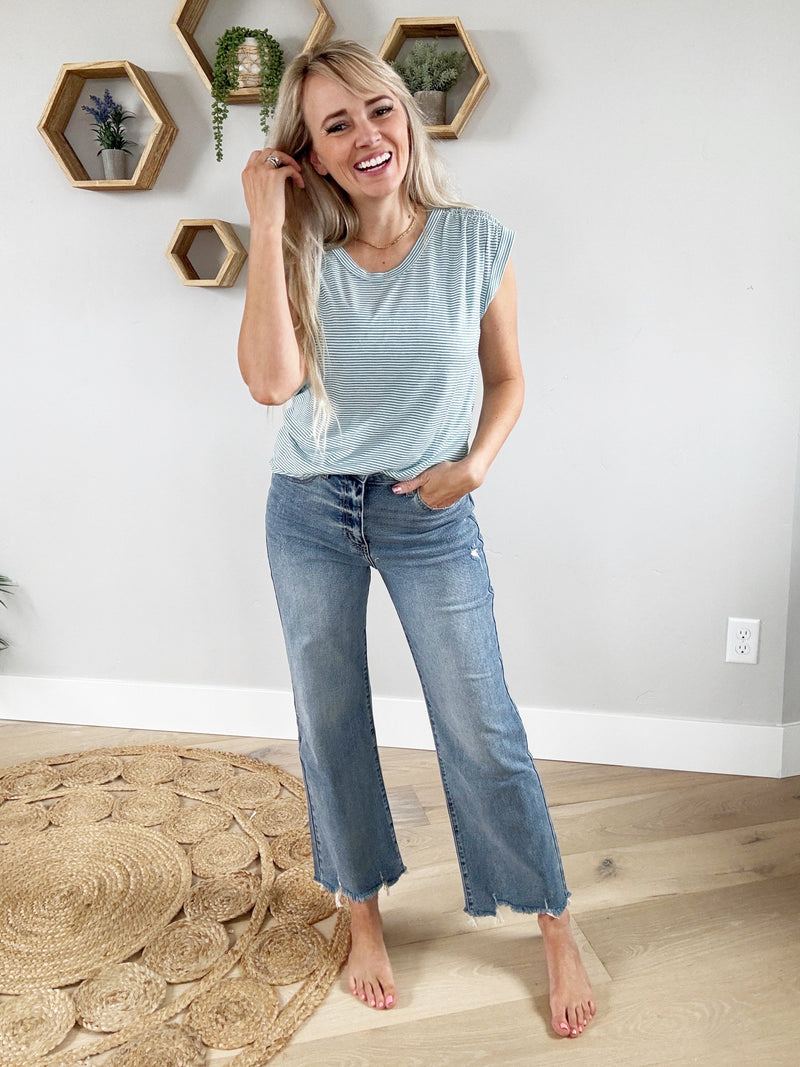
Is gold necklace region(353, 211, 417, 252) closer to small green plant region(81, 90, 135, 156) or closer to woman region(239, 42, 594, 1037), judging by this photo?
woman region(239, 42, 594, 1037)

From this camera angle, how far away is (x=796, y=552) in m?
1.99

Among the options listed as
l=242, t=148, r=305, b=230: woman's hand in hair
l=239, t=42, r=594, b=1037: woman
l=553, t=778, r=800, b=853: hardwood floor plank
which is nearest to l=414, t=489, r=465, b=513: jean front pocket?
l=239, t=42, r=594, b=1037: woman

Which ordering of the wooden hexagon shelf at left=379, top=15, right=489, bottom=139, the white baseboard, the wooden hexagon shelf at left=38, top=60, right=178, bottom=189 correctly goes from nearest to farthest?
the wooden hexagon shelf at left=379, top=15, right=489, bottom=139 → the wooden hexagon shelf at left=38, top=60, right=178, bottom=189 → the white baseboard

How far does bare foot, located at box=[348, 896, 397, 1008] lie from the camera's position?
4.71 ft

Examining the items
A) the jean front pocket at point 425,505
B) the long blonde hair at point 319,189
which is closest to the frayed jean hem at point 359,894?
the jean front pocket at point 425,505

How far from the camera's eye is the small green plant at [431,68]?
1836 mm

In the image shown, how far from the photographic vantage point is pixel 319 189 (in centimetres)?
136

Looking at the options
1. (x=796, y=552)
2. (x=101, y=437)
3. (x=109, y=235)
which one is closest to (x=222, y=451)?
(x=101, y=437)

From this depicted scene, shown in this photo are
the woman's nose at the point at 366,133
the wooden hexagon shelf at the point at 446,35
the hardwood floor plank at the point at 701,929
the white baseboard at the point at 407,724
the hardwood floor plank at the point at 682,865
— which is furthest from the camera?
the white baseboard at the point at 407,724

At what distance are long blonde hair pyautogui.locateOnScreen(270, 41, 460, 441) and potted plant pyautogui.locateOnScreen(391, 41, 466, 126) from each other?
54cm

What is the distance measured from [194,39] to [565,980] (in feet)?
6.39

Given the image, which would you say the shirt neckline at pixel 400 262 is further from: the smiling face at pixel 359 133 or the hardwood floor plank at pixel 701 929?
the hardwood floor plank at pixel 701 929

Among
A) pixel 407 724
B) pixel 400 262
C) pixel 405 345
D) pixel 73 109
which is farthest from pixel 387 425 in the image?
pixel 73 109

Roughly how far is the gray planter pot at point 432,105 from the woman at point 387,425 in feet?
1.81
